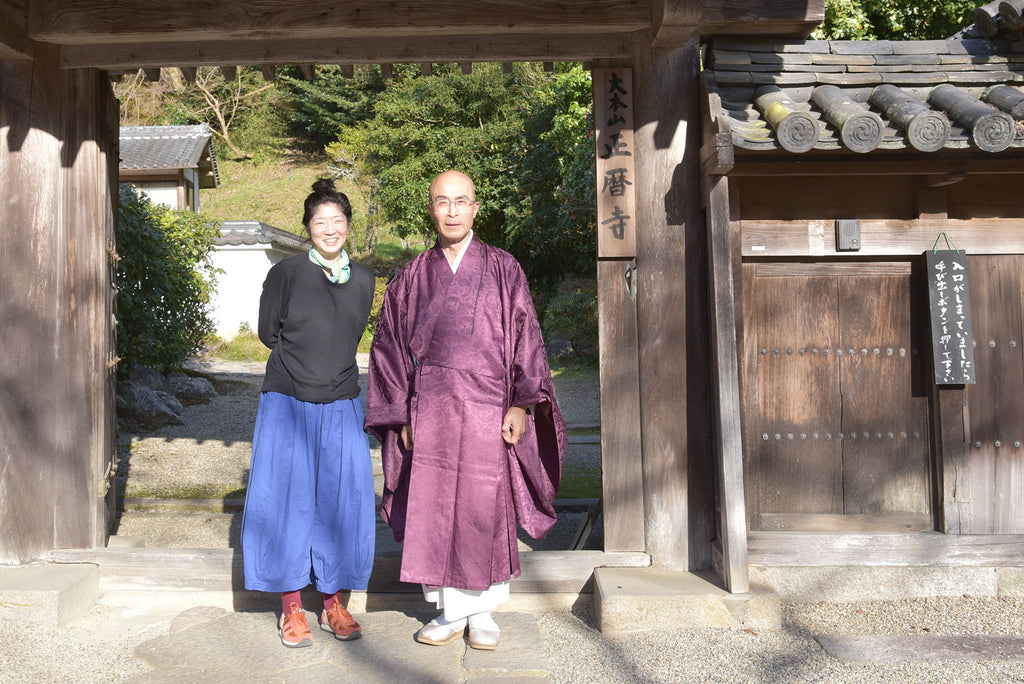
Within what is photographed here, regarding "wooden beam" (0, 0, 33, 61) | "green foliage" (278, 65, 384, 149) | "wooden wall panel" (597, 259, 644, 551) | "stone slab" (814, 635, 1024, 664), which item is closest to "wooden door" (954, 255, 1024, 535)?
"stone slab" (814, 635, 1024, 664)

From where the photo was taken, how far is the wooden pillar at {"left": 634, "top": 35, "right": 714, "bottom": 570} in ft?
13.4

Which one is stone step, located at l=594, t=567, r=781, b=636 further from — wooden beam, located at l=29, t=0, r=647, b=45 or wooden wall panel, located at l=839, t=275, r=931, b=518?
wooden beam, located at l=29, t=0, r=647, b=45

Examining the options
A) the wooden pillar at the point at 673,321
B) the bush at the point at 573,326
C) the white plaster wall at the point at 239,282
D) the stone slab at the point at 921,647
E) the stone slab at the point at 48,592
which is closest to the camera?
the stone slab at the point at 921,647

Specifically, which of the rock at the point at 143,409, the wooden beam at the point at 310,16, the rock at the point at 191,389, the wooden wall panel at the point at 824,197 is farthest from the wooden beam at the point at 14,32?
the rock at the point at 191,389

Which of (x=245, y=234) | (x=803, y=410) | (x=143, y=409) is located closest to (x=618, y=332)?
(x=803, y=410)

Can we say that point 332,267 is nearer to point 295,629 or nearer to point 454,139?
point 295,629

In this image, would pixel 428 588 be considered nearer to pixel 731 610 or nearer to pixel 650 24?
pixel 731 610

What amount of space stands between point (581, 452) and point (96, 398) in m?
5.13

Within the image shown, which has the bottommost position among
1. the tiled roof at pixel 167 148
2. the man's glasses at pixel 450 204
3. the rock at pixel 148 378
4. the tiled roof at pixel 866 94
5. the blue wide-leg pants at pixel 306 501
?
the blue wide-leg pants at pixel 306 501

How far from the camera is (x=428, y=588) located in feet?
11.9

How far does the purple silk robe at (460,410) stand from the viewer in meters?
3.44

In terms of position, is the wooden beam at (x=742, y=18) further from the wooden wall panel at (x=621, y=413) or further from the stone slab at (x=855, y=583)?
the stone slab at (x=855, y=583)

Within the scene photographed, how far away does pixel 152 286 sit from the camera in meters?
9.92

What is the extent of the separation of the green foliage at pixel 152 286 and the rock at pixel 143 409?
0.28 m
